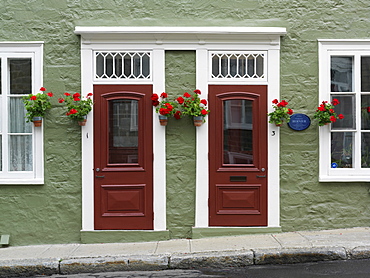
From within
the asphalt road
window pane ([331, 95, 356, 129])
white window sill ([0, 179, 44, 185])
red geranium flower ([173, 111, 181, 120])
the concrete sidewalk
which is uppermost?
window pane ([331, 95, 356, 129])

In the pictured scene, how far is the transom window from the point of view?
7844 mm

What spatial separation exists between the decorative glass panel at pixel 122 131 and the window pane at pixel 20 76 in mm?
1488

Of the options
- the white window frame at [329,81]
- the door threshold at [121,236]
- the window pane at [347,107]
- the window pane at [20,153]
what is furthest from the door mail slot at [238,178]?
the window pane at [20,153]

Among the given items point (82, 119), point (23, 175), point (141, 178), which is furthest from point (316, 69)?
point (23, 175)

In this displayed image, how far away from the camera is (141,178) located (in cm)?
783

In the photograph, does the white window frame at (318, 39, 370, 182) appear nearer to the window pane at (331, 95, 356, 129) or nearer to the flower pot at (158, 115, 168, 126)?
the window pane at (331, 95, 356, 129)

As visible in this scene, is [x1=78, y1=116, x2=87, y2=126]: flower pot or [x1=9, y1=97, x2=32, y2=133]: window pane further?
[x1=9, y1=97, x2=32, y2=133]: window pane

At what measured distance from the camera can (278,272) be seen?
20.9ft

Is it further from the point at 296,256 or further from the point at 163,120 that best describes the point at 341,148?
the point at 163,120

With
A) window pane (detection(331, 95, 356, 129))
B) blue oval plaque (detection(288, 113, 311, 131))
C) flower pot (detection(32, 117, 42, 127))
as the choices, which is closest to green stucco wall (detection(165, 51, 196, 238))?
blue oval plaque (detection(288, 113, 311, 131))

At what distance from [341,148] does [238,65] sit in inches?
89.1

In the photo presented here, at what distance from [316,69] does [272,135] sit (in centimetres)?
134

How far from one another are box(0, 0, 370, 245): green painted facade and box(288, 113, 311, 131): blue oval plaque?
11 centimetres

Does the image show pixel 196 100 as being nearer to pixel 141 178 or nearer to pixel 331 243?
pixel 141 178
